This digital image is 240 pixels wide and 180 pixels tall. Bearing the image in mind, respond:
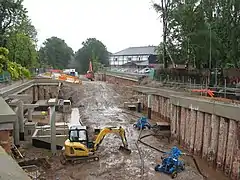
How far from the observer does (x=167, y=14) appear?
3909 cm

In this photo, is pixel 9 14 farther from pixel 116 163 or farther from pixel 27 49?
pixel 116 163

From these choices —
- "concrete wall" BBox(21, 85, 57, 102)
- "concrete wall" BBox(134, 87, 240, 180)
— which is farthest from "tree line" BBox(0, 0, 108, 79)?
"concrete wall" BBox(134, 87, 240, 180)

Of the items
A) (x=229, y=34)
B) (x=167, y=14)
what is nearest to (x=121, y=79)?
(x=167, y=14)

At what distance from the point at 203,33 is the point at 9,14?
2486cm

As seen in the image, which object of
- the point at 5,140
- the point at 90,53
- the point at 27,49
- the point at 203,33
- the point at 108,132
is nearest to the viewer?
the point at 5,140

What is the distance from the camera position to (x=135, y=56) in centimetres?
10250

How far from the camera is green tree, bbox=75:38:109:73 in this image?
10956 cm

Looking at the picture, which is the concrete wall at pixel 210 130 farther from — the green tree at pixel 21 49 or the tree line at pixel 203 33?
the green tree at pixel 21 49

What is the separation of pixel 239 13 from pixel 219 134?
1470 centimetres

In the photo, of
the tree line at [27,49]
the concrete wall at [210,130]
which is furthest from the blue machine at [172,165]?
the tree line at [27,49]

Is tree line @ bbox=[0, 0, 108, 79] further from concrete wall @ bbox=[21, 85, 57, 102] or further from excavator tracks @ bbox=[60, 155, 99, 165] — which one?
excavator tracks @ bbox=[60, 155, 99, 165]

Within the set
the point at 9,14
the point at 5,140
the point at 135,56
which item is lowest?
the point at 5,140

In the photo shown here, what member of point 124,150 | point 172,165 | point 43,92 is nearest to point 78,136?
point 124,150

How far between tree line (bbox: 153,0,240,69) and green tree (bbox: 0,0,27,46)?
1985cm
